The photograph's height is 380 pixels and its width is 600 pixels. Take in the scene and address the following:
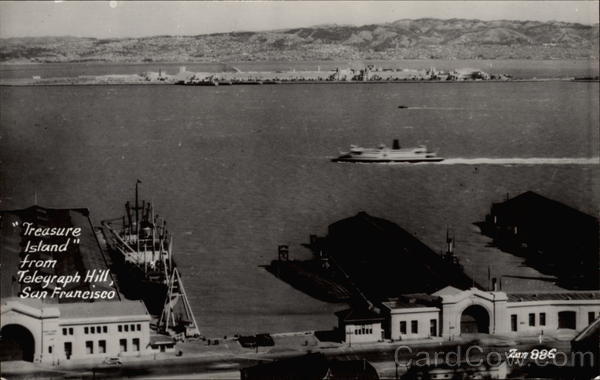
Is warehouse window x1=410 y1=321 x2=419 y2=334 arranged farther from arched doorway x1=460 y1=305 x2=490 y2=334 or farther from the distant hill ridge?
the distant hill ridge

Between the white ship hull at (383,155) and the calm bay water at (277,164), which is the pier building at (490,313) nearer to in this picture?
the calm bay water at (277,164)

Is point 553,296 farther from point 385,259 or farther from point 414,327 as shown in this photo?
point 385,259

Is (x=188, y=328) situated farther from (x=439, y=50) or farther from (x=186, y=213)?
(x=439, y=50)

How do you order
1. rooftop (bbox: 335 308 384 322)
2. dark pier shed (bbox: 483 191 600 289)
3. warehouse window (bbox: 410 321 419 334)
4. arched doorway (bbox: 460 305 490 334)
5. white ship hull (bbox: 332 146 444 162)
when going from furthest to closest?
dark pier shed (bbox: 483 191 600 289) → white ship hull (bbox: 332 146 444 162) → arched doorway (bbox: 460 305 490 334) → warehouse window (bbox: 410 321 419 334) → rooftop (bbox: 335 308 384 322)

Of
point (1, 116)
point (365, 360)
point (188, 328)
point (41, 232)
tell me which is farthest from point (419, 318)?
point (1, 116)

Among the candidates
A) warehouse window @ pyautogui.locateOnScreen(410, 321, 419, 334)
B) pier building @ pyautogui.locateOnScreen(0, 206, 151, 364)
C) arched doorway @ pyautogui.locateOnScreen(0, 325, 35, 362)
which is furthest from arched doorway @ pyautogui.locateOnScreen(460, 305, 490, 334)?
arched doorway @ pyautogui.locateOnScreen(0, 325, 35, 362)
